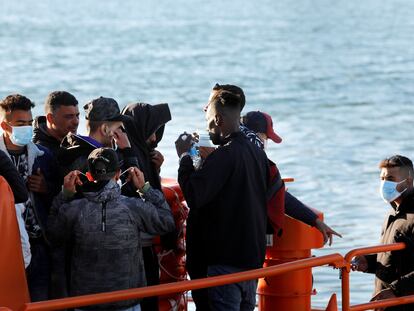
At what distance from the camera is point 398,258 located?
7.02 meters

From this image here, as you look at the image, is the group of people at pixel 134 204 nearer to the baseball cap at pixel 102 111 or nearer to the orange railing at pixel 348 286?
the baseball cap at pixel 102 111

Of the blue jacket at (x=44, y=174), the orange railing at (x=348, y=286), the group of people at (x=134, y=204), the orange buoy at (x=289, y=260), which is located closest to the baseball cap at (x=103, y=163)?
the group of people at (x=134, y=204)

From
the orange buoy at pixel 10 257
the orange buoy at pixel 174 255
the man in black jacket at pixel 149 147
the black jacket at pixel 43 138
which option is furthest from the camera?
the orange buoy at pixel 174 255

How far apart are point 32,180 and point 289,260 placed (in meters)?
1.74

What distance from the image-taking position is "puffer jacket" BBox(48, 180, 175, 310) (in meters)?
6.27

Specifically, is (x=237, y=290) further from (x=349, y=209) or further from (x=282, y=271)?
(x=349, y=209)

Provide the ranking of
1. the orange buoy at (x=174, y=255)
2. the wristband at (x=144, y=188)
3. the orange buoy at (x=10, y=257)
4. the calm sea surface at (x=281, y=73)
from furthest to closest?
1. the calm sea surface at (x=281, y=73)
2. the orange buoy at (x=174, y=255)
3. the wristband at (x=144, y=188)
4. the orange buoy at (x=10, y=257)

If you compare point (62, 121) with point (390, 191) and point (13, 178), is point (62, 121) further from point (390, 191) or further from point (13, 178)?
point (390, 191)

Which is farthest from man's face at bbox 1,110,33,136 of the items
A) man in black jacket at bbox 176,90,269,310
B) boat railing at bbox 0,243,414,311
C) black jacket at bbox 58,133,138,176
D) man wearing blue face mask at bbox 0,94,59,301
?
boat railing at bbox 0,243,414,311

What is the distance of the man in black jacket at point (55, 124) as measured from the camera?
7176mm

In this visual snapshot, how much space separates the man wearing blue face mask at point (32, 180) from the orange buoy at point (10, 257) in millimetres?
592

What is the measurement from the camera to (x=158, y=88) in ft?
134

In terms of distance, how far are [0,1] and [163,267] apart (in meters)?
87.0

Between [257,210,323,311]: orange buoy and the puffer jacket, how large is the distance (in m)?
1.20
